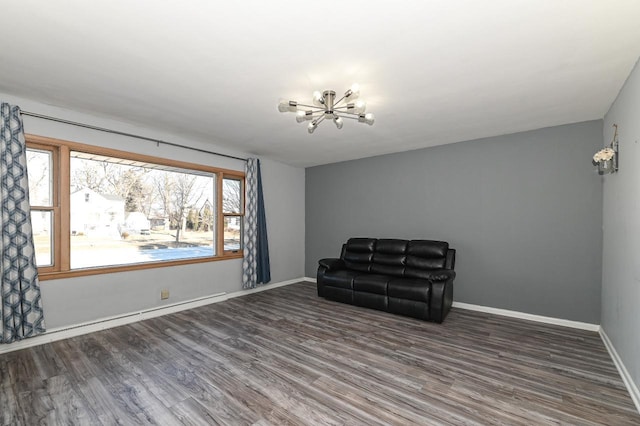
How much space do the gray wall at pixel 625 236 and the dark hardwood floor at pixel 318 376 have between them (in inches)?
13.0

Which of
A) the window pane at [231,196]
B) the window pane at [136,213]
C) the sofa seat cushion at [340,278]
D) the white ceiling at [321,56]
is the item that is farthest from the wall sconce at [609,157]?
the window pane at [136,213]

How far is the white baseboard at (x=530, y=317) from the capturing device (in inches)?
132

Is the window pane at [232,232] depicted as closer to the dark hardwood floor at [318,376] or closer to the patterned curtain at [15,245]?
the dark hardwood floor at [318,376]

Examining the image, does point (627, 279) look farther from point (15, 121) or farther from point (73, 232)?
point (15, 121)

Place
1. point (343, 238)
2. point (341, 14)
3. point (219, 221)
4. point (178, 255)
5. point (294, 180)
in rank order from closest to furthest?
1. point (341, 14)
2. point (178, 255)
3. point (219, 221)
4. point (343, 238)
5. point (294, 180)

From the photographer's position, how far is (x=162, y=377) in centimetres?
236

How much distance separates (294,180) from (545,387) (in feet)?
16.3

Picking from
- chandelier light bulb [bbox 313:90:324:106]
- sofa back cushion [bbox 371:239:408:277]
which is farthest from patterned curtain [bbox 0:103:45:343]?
sofa back cushion [bbox 371:239:408:277]

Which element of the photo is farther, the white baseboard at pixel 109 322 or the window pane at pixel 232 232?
the window pane at pixel 232 232

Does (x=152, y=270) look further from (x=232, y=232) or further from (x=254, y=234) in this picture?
(x=254, y=234)

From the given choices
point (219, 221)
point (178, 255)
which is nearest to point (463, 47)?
point (219, 221)

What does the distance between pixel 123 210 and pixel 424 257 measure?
14.1 feet

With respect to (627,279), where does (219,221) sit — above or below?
above

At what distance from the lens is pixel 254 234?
16.4 ft
